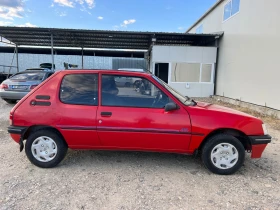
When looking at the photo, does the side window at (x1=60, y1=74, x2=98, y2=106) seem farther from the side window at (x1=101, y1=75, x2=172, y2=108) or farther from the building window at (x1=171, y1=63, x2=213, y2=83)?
the building window at (x1=171, y1=63, x2=213, y2=83)

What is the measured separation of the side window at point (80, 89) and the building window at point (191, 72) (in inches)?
472

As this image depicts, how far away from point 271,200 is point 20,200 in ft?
10.7

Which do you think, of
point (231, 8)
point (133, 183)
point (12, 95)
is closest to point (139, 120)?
point (133, 183)

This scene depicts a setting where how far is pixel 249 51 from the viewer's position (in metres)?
10.8

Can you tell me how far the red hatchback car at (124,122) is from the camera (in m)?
3.45

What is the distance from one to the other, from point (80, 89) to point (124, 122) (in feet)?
3.08

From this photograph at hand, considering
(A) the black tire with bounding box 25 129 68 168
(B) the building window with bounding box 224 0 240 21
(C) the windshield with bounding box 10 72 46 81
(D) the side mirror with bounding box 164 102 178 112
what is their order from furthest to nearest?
(B) the building window with bounding box 224 0 240 21
(C) the windshield with bounding box 10 72 46 81
(A) the black tire with bounding box 25 129 68 168
(D) the side mirror with bounding box 164 102 178 112

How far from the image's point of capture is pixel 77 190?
3031 mm

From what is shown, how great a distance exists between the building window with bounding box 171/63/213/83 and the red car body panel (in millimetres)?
11848

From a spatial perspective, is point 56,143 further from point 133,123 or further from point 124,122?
point 133,123

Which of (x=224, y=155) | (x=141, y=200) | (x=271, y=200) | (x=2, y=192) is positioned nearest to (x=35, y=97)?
(x=2, y=192)

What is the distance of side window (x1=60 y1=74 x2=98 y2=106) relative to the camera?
11.8ft

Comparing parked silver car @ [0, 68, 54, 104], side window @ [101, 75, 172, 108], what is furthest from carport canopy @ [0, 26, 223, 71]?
side window @ [101, 75, 172, 108]

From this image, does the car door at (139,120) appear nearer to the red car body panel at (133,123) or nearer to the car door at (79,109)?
the red car body panel at (133,123)
